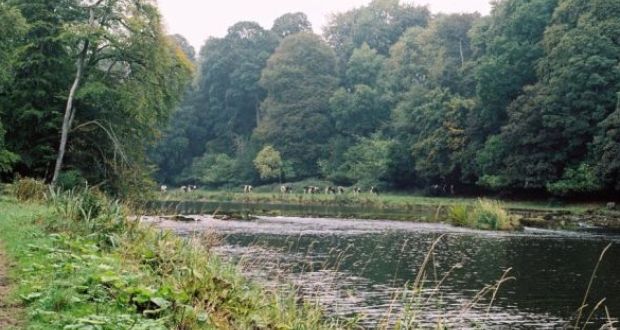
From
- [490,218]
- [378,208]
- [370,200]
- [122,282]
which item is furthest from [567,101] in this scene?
[122,282]

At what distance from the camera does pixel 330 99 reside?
78250mm

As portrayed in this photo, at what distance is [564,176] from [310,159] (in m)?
38.4

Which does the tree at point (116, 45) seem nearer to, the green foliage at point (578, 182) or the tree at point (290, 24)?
the green foliage at point (578, 182)

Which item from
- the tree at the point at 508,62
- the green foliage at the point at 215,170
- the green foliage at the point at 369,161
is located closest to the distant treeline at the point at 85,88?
the tree at the point at 508,62

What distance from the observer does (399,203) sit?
5084 centimetres

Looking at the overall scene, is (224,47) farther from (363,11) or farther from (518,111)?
(518,111)

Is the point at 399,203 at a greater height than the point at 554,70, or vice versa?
the point at 554,70

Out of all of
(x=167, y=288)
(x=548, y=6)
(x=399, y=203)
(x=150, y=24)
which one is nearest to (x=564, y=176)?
(x=399, y=203)

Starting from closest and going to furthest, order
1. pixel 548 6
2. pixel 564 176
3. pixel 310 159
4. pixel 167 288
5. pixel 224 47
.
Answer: pixel 167 288, pixel 564 176, pixel 548 6, pixel 310 159, pixel 224 47

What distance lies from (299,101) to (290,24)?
2385cm

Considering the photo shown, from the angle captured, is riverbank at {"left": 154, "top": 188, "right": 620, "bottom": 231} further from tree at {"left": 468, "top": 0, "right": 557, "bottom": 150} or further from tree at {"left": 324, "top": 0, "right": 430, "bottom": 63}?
tree at {"left": 324, "top": 0, "right": 430, "bottom": 63}

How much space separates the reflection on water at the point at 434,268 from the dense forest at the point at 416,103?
63.8 ft

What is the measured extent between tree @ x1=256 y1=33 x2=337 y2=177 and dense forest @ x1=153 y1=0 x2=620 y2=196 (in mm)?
182

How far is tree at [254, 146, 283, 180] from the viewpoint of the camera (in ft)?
245
